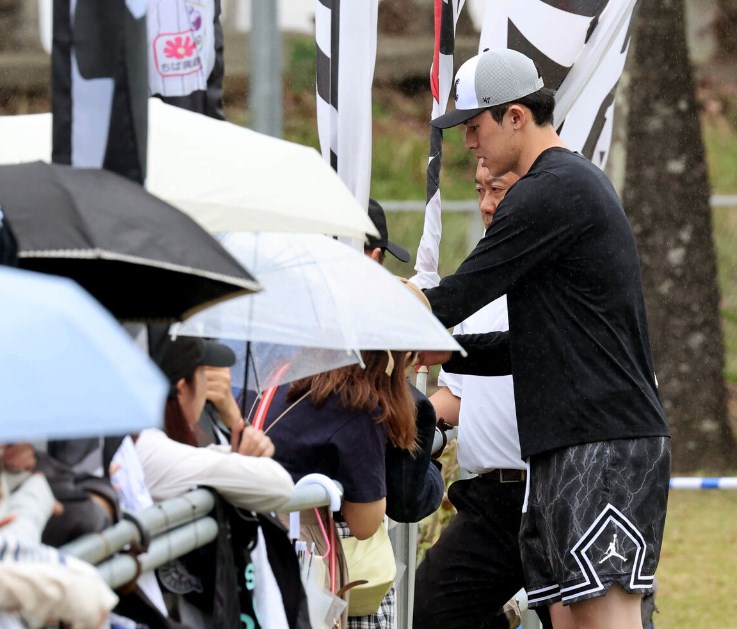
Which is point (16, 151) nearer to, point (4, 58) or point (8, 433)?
point (8, 433)

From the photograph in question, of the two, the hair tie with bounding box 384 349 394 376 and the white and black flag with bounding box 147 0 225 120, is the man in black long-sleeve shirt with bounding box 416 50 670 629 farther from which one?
the white and black flag with bounding box 147 0 225 120

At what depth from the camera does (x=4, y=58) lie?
18984 millimetres

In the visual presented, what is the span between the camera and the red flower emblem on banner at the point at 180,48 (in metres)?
4.35

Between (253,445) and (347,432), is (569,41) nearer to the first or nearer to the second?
(347,432)

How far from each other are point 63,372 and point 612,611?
2.79 metres

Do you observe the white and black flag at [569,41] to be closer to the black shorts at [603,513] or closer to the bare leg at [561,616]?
the black shorts at [603,513]

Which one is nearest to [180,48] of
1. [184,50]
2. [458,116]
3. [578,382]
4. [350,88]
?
[184,50]

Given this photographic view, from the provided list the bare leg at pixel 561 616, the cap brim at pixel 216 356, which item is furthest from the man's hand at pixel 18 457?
the bare leg at pixel 561 616

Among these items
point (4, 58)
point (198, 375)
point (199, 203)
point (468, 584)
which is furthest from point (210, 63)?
point (4, 58)

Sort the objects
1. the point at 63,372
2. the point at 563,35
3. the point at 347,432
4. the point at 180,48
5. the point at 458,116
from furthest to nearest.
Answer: the point at 563,35
the point at 458,116
the point at 180,48
the point at 347,432
the point at 63,372

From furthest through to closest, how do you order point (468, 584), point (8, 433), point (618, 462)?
point (468, 584) < point (618, 462) < point (8, 433)

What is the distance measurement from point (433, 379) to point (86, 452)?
30.4ft

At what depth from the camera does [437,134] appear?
5234 mm

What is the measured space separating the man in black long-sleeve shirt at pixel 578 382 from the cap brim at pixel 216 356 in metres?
1.05
